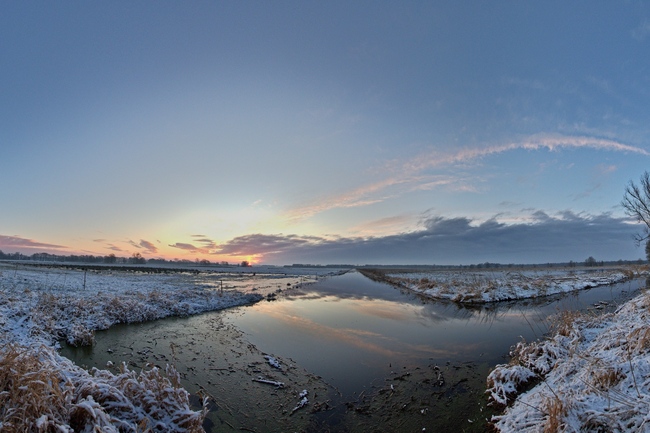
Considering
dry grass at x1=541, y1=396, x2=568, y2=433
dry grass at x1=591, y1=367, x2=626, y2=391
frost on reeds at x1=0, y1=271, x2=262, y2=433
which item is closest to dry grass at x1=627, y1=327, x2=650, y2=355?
dry grass at x1=591, y1=367, x2=626, y2=391

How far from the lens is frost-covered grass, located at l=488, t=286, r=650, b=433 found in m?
4.30

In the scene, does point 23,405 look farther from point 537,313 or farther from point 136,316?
point 537,313

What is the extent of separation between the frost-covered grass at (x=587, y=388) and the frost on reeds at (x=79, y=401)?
5807 millimetres

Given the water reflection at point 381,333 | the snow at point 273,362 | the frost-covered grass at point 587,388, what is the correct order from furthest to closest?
the water reflection at point 381,333
the snow at point 273,362
the frost-covered grass at point 587,388

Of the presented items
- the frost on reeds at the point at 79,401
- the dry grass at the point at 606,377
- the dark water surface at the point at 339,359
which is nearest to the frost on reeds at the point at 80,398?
the frost on reeds at the point at 79,401

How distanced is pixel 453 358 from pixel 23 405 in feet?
40.8

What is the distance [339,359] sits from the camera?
38.8 feet

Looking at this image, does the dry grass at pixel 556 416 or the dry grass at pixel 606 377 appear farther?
the dry grass at pixel 606 377

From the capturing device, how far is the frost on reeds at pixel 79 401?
3809 mm

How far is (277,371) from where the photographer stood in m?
10.6

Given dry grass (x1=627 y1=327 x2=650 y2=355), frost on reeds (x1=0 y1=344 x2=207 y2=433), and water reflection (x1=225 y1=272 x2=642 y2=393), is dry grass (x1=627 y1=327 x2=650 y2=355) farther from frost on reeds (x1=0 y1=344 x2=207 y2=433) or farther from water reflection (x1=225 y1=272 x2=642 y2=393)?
frost on reeds (x1=0 y1=344 x2=207 y2=433)

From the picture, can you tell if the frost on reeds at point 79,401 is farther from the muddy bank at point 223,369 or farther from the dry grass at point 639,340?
the dry grass at point 639,340

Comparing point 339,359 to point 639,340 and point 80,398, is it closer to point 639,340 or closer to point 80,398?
point 639,340

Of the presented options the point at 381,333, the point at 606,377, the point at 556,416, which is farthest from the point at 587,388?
the point at 381,333
